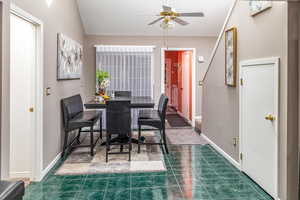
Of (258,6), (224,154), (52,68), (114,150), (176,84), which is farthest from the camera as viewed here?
(176,84)

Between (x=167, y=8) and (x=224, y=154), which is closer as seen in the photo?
(x=167, y=8)

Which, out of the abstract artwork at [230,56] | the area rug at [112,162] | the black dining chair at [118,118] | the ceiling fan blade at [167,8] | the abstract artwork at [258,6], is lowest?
the area rug at [112,162]

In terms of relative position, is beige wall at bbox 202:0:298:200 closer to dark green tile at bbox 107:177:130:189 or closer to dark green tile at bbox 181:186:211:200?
dark green tile at bbox 181:186:211:200

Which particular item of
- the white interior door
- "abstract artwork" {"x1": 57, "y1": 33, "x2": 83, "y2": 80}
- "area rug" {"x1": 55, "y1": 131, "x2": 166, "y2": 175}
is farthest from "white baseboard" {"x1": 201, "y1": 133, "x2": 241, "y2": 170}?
"abstract artwork" {"x1": 57, "y1": 33, "x2": 83, "y2": 80}

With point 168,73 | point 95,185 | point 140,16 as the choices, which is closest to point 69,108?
point 95,185

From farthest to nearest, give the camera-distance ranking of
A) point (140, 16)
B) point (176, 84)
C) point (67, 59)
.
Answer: point (176, 84)
point (140, 16)
point (67, 59)

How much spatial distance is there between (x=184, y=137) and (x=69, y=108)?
2607 millimetres

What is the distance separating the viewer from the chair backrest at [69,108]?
13.4 ft

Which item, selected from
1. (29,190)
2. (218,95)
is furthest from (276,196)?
(29,190)

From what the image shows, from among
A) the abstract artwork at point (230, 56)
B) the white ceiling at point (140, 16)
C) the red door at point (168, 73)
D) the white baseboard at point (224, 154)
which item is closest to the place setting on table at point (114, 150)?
the white baseboard at point (224, 154)

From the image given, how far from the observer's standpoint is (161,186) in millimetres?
3016

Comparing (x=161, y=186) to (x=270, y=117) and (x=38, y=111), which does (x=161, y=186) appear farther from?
(x=38, y=111)

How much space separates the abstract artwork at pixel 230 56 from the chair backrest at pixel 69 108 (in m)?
2.60

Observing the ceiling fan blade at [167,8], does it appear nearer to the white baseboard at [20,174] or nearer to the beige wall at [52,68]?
the beige wall at [52,68]
